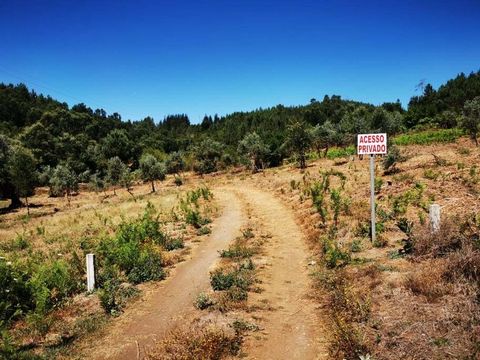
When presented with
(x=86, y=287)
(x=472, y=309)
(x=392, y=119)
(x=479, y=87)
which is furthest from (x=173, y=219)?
(x=479, y=87)

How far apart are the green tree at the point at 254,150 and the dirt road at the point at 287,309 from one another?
3942 centimetres

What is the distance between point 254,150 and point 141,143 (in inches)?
2026

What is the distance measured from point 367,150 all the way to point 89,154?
78508 millimetres

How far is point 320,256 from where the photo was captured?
446 inches

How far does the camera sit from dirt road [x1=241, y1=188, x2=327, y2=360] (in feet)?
21.2

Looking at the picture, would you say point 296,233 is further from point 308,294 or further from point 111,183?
point 111,183

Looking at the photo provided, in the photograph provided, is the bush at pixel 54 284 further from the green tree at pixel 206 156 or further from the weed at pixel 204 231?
the green tree at pixel 206 156

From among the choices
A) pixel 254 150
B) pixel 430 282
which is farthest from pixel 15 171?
pixel 430 282

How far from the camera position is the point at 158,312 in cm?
845

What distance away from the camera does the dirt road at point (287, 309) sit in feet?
21.2

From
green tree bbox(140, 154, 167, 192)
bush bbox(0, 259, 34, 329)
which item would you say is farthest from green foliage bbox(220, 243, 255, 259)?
green tree bbox(140, 154, 167, 192)

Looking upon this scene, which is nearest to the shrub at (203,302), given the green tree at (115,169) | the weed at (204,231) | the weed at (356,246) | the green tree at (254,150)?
the weed at (356,246)

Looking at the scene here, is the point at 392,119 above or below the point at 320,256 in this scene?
above

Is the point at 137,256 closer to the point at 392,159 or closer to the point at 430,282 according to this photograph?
the point at 430,282
